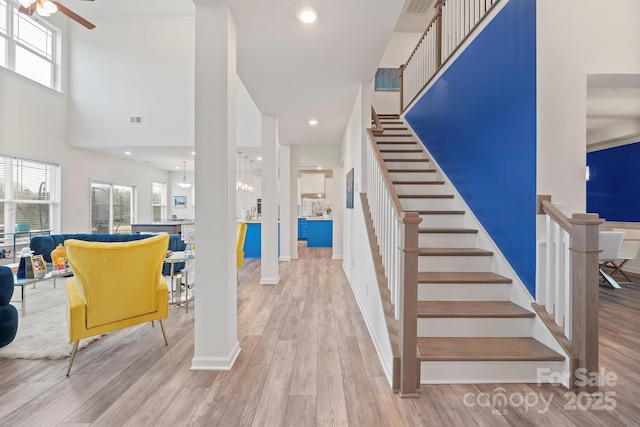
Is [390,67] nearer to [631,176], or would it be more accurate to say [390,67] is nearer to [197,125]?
[631,176]

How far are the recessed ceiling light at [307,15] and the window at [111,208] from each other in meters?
7.99

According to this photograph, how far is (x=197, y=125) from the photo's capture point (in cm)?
226

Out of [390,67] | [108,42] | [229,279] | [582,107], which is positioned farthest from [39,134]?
[582,107]

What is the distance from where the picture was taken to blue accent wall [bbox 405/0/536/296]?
2.39 metres

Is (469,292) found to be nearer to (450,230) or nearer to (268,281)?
(450,230)

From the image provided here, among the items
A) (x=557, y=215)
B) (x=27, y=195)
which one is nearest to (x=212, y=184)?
(x=557, y=215)

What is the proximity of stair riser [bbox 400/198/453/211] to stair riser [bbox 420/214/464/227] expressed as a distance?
0.74ft

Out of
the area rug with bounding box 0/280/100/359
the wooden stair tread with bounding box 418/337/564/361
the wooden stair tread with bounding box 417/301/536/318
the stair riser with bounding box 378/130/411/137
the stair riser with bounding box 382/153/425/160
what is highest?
the stair riser with bounding box 378/130/411/137

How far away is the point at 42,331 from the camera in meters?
2.91

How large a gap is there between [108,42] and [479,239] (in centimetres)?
917

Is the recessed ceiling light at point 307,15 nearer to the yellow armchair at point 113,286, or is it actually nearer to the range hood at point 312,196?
the yellow armchair at point 113,286

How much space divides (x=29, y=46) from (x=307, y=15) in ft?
23.9

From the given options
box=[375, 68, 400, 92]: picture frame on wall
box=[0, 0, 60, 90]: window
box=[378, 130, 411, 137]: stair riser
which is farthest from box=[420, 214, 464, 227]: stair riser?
box=[0, 0, 60, 90]: window

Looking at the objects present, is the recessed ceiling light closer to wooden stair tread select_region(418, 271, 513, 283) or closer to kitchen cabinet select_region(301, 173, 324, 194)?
wooden stair tread select_region(418, 271, 513, 283)
